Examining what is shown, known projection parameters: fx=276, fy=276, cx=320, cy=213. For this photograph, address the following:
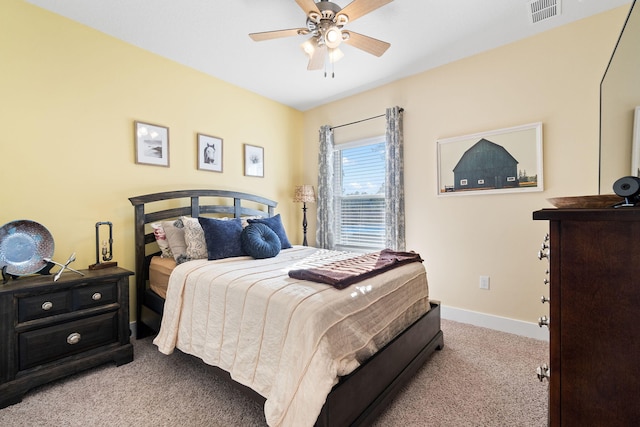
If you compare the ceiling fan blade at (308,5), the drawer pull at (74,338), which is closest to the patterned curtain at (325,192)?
the ceiling fan blade at (308,5)

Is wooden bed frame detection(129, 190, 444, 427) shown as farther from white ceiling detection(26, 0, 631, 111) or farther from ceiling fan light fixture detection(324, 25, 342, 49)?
ceiling fan light fixture detection(324, 25, 342, 49)

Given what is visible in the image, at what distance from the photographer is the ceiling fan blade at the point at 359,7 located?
1802 millimetres

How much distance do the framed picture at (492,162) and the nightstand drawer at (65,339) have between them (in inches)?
131

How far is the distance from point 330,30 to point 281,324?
202 cm

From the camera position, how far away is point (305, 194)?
400 cm

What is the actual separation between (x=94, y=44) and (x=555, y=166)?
168 inches

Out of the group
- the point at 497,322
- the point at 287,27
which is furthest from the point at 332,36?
the point at 497,322

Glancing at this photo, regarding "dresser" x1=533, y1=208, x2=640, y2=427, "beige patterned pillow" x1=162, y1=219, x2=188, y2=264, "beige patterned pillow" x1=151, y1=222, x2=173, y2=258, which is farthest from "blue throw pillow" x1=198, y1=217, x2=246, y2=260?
"dresser" x1=533, y1=208, x2=640, y2=427

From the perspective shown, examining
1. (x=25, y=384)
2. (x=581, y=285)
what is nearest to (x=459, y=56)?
(x=581, y=285)

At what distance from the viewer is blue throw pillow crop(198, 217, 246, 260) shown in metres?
2.42

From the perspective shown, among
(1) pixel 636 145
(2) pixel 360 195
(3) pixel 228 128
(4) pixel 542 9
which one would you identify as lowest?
(2) pixel 360 195

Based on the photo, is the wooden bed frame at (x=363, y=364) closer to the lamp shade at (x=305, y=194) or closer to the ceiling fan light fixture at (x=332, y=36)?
the lamp shade at (x=305, y=194)

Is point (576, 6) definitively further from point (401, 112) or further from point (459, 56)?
point (401, 112)

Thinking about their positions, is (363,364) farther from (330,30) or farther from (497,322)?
(330,30)
